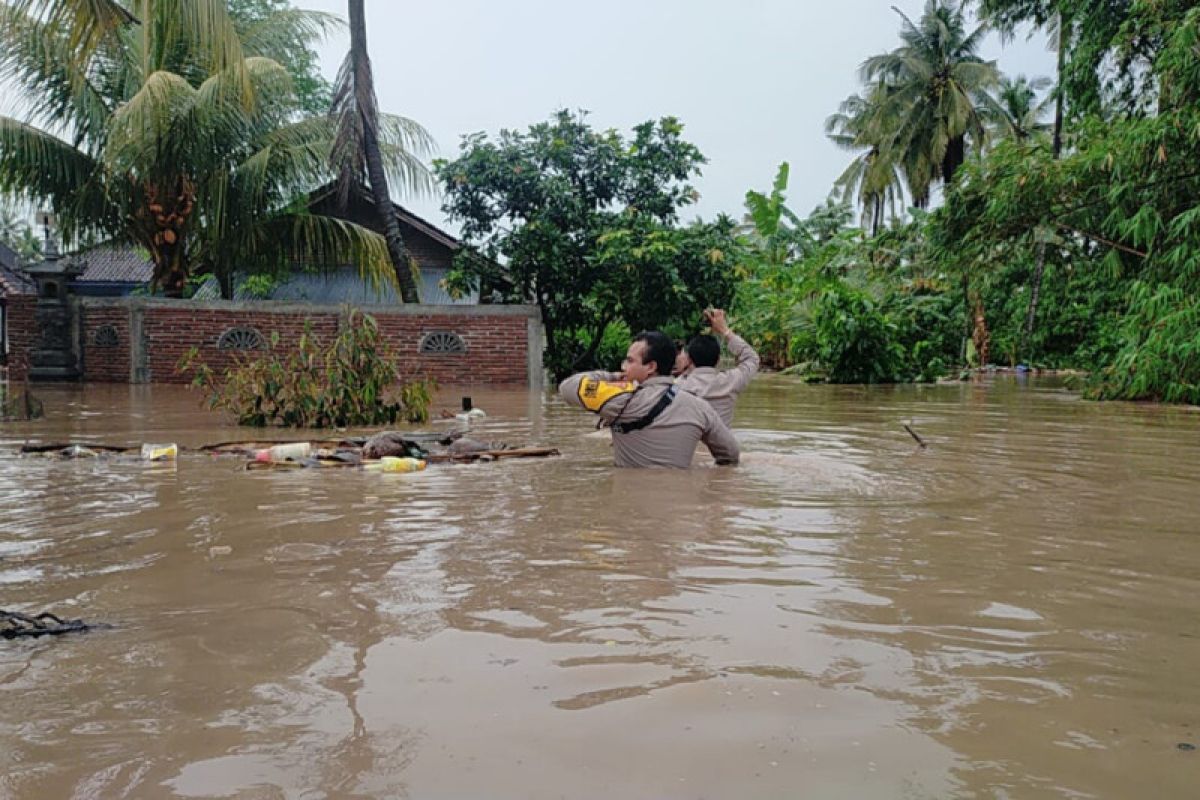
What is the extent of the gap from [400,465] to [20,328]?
1630cm

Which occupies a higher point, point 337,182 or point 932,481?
point 337,182

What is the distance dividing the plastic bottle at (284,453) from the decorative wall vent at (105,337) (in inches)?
536

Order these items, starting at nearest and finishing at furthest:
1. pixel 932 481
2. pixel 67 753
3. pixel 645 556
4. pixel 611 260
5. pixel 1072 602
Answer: pixel 67 753
pixel 1072 602
pixel 645 556
pixel 932 481
pixel 611 260

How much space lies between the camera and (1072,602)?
3406mm

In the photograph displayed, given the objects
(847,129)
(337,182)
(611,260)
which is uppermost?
(847,129)

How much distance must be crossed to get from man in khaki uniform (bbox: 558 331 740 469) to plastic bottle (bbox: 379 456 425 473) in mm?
1060

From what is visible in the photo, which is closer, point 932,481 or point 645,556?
point 645,556

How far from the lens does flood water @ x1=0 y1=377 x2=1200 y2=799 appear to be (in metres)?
2.08

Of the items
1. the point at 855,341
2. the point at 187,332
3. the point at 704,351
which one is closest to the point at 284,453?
the point at 704,351

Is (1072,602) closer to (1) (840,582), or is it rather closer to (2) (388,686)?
(1) (840,582)

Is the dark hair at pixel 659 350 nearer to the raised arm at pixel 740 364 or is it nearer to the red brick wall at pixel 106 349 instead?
the raised arm at pixel 740 364

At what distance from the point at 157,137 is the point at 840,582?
58.2 feet

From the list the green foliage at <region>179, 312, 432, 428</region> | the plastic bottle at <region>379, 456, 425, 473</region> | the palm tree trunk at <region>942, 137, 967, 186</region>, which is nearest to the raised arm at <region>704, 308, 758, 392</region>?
the plastic bottle at <region>379, 456, 425, 473</region>

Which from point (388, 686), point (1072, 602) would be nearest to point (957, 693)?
point (1072, 602)
